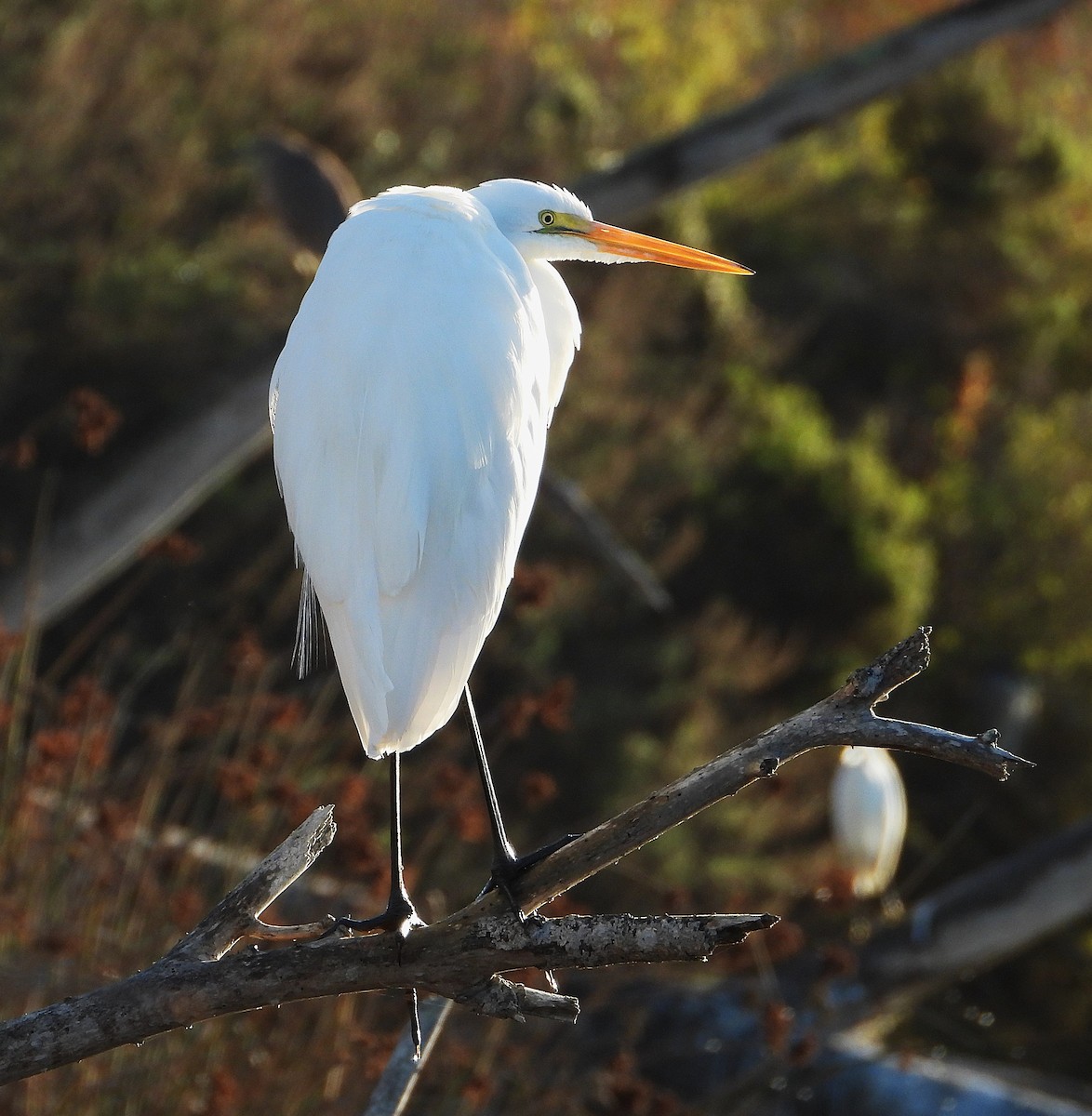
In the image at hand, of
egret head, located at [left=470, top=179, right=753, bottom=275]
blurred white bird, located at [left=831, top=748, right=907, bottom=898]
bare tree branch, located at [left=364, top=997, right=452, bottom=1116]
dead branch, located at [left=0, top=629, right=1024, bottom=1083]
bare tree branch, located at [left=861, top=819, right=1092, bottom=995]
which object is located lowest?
blurred white bird, located at [left=831, top=748, right=907, bottom=898]

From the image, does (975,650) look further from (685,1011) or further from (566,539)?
(685,1011)

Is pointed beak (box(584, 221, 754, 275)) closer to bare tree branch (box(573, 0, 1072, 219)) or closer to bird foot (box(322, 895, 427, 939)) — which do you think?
bird foot (box(322, 895, 427, 939))

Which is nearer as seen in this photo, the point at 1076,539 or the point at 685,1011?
the point at 685,1011

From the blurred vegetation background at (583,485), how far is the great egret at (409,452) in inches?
29.3

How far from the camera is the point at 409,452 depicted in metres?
1.96

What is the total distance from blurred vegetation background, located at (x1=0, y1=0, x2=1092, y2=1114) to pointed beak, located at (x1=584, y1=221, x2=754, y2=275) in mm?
731

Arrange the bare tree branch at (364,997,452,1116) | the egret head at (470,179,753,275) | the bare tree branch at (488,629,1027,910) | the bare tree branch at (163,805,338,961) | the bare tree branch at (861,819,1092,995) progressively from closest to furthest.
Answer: the bare tree branch at (488,629,1027,910) → the bare tree branch at (163,805,338,961) → the bare tree branch at (364,997,452,1116) → the egret head at (470,179,753,275) → the bare tree branch at (861,819,1092,995)

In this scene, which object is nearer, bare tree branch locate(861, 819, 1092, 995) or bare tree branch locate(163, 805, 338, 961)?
bare tree branch locate(163, 805, 338, 961)

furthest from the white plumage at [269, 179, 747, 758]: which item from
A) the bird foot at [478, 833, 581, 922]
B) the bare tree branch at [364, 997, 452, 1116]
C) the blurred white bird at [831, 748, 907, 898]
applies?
the blurred white bird at [831, 748, 907, 898]

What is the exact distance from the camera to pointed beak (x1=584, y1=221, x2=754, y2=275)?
2504 mm

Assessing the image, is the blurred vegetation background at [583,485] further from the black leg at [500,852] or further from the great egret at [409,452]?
the great egret at [409,452]

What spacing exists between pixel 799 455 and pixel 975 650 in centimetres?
158

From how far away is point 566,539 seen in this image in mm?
7102

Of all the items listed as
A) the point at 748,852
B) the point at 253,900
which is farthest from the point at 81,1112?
the point at 748,852
